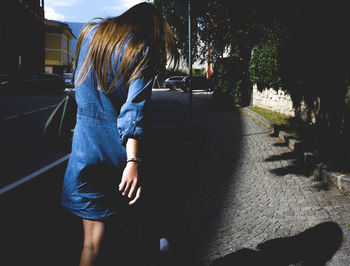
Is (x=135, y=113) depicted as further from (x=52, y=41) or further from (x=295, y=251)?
(x=52, y=41)

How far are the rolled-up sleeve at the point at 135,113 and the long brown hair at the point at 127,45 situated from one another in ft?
0.18

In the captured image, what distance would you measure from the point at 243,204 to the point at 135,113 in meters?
2.95

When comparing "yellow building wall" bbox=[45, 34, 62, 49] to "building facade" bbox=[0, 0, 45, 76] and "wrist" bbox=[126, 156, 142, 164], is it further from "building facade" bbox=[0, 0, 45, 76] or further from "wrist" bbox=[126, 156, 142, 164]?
"wrist" bbox=[126, 156, 142, 164]

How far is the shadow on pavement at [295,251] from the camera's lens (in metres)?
2.71

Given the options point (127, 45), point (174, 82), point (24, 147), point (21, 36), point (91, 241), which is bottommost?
point (24, 147)

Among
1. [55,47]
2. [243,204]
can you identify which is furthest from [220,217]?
[55,47]

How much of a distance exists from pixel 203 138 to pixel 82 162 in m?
6.85

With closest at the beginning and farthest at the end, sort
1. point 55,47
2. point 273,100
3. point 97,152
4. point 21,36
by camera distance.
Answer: point 97,152 → point 273,100 → point 21,36 → point 55,47

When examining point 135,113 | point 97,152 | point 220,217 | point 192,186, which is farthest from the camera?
point 192,186

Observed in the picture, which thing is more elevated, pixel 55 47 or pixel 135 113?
pixel 55 47

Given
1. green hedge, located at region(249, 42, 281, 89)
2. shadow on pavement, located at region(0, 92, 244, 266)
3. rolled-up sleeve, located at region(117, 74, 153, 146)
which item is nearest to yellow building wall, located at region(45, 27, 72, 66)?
green hedge, located at region(249, 42, 281, 89)

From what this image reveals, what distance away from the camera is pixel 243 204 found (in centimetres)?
402

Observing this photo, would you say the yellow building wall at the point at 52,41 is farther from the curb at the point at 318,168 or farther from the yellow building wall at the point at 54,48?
the curb at the point at 318,168

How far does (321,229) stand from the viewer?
10.8 ft
